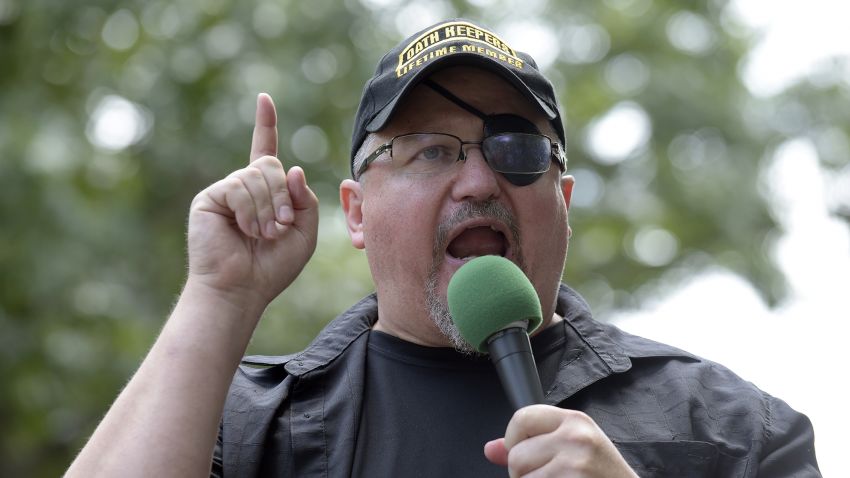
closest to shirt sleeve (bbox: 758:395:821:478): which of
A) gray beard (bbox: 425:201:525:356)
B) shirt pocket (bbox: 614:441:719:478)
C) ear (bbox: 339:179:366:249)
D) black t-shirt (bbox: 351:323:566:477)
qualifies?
shirt pocket (bbox: 614:441:719:478)

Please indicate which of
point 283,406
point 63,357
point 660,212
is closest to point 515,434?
point 283,406

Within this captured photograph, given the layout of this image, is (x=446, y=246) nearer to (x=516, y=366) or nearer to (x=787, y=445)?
(x=516, y=366)

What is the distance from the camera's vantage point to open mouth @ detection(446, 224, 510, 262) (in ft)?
10.5

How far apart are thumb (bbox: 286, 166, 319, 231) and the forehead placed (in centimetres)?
41

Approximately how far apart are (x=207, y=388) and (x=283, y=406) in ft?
1.44

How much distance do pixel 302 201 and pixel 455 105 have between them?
58 centimetres

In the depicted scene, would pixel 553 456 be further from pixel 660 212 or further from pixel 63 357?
pixel 660 212

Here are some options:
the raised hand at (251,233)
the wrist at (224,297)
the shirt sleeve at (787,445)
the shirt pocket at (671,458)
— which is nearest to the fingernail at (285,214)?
the raised hand at (251,233)

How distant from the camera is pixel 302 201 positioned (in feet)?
10.1

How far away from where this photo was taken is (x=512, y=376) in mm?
2383

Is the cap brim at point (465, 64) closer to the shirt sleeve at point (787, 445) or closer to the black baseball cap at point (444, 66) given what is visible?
the black baseball cap at point (444, 66)

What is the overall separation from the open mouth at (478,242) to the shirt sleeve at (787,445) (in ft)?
2.89

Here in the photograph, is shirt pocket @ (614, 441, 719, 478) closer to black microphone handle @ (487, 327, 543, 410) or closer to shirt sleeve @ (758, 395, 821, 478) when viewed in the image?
shirt sleeve @ (758, 395, 821, 478)

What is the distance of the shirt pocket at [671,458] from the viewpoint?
2918 mm
